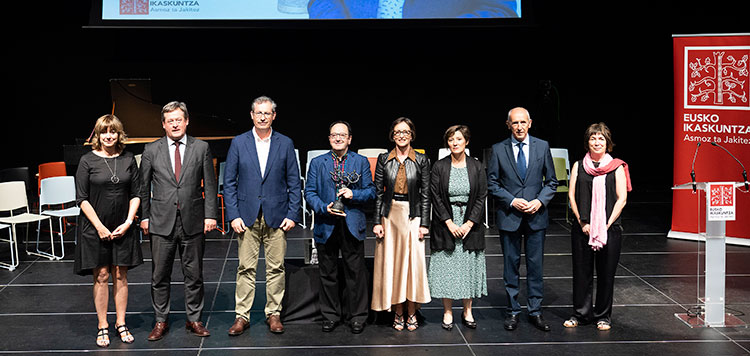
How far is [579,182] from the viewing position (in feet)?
15.2

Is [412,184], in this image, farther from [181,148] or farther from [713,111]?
[713,111]

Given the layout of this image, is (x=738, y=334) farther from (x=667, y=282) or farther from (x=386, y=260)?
(x=386, y=260)

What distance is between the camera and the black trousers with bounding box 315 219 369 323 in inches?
179

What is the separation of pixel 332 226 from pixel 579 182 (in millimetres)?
1608

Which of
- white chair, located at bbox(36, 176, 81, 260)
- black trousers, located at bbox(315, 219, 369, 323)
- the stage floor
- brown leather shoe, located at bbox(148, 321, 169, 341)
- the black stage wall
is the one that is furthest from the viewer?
the black stage wall

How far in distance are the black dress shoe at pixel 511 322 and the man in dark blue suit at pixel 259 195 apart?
1.45 m

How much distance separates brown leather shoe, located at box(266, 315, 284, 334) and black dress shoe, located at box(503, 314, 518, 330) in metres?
1.44

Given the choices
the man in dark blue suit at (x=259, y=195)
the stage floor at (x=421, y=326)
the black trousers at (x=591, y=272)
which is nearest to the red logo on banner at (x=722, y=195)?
the stage floor at (x=421, y=326)

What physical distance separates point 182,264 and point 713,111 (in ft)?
17.3

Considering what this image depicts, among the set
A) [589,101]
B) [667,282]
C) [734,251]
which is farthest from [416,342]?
[589,101]

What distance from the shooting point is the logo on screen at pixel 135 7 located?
838cm

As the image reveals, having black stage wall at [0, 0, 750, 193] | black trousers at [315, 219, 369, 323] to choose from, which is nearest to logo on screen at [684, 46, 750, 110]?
black stage wall at [0, 0, 750, 193]

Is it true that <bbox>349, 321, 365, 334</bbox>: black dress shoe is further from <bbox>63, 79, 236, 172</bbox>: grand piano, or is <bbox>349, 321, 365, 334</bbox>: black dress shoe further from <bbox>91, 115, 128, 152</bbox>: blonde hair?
<bbox>63, 79, 236, 172</bbox>: grand piano

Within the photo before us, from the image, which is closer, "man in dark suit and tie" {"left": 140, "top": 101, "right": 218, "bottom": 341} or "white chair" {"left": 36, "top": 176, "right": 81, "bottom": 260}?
"man in dark suit and tie" {"left": 140, "top": 101, "right": 218, "bottom": 341}
